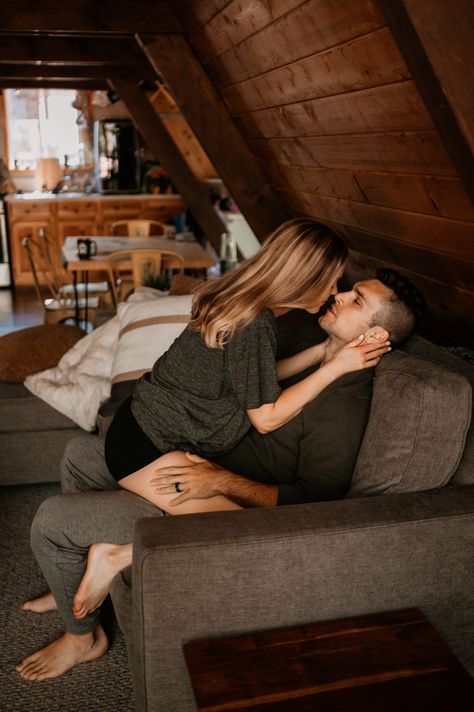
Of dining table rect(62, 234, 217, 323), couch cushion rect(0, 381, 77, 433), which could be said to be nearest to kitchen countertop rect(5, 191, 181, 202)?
dining table rect(62, 234, 217, 323)

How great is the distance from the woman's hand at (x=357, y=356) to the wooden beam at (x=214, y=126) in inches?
79.5

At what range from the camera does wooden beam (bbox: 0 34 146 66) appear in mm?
4254

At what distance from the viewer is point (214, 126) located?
3434 mm

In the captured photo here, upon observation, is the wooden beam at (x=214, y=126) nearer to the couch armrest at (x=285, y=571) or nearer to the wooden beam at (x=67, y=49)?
the wooden beam at (x=67, y=49)

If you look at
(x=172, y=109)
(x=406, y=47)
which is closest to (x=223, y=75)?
(x=406, y=47)

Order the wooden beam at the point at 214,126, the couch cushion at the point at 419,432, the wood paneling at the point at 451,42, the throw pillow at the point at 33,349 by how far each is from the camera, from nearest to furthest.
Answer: the wood paneling at the point at 451,42 → the couch cushion at the point at 419,432 → the throw pillow at the point at 33,349 → the wooden beam at the point at 214,126

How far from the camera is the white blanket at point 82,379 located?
9.21 ft

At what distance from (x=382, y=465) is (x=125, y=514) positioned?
658mm

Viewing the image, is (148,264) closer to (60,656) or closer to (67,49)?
(67,49)

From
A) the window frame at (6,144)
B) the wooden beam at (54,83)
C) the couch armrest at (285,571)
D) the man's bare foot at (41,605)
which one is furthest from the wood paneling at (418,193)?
the window frame at (6,144)

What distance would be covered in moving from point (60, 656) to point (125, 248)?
10.8 ft

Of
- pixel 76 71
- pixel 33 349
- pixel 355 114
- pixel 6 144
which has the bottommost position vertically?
pixel 33 349

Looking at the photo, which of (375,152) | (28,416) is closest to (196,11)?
(375,152)

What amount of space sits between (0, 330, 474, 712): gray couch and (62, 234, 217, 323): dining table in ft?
9.86
